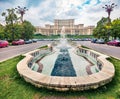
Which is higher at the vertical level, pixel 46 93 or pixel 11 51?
pixel 46 93

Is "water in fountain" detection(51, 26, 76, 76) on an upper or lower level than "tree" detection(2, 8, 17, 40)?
lower

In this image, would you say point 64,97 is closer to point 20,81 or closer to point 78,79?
point 78,79

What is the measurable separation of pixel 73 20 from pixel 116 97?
170 meters

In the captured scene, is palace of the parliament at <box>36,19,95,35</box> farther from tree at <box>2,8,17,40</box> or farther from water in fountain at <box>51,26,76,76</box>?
water in fountain at <box>51,26,76,76</box>

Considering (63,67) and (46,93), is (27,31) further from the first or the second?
(46,93)

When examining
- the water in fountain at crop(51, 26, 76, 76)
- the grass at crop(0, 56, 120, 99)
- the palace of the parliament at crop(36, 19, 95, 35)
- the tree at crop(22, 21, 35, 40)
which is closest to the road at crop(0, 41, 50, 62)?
the water in fountain at crop(51, 26, 76, 76)

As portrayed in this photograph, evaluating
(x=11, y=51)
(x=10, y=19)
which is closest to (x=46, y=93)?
(x=11, y=51)

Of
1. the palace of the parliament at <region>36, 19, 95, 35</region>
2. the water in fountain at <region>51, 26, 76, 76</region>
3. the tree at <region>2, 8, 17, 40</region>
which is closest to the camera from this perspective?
the water in fountain at <region>51, 26, 76, 76</region>

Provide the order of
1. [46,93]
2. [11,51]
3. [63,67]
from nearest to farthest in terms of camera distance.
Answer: [46,93] < [63,67] < [11,51]

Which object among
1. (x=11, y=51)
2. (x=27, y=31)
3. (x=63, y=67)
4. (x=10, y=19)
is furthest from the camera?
(x=27, y=31)

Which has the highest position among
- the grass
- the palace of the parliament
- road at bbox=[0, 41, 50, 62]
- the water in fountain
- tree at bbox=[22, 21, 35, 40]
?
the palace of the parliament

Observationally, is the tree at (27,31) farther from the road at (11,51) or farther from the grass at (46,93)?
the grass at (46,93)

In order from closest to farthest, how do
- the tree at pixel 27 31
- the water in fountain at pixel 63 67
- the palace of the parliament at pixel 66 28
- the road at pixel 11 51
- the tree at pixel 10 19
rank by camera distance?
the water in fountain at pixel 63 67 < the road at pixel 11 51 < the tree at pixel 10 19 < the tree at pixel 27 31 < the palace of the parliament at pixel 66 28

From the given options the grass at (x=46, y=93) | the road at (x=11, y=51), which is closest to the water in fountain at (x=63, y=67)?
the grass at (x=46, y=93)
